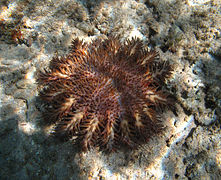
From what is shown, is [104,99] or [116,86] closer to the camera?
[104,99]

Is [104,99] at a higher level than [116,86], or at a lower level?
lower

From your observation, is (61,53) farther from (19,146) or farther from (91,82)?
(19,146)

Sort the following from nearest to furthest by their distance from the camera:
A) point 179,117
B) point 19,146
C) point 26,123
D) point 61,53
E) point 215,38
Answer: point 19,146, point 26,123, point 179,117, point 61,53, point 215,38

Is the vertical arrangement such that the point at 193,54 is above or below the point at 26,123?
above

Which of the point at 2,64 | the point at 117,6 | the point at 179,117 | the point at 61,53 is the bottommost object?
the point at 2,64

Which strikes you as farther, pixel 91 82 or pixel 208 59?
pixel 208 59

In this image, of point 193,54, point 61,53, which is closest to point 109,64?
point 61,53

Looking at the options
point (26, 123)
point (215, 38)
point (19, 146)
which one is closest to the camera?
point (19, 146)
